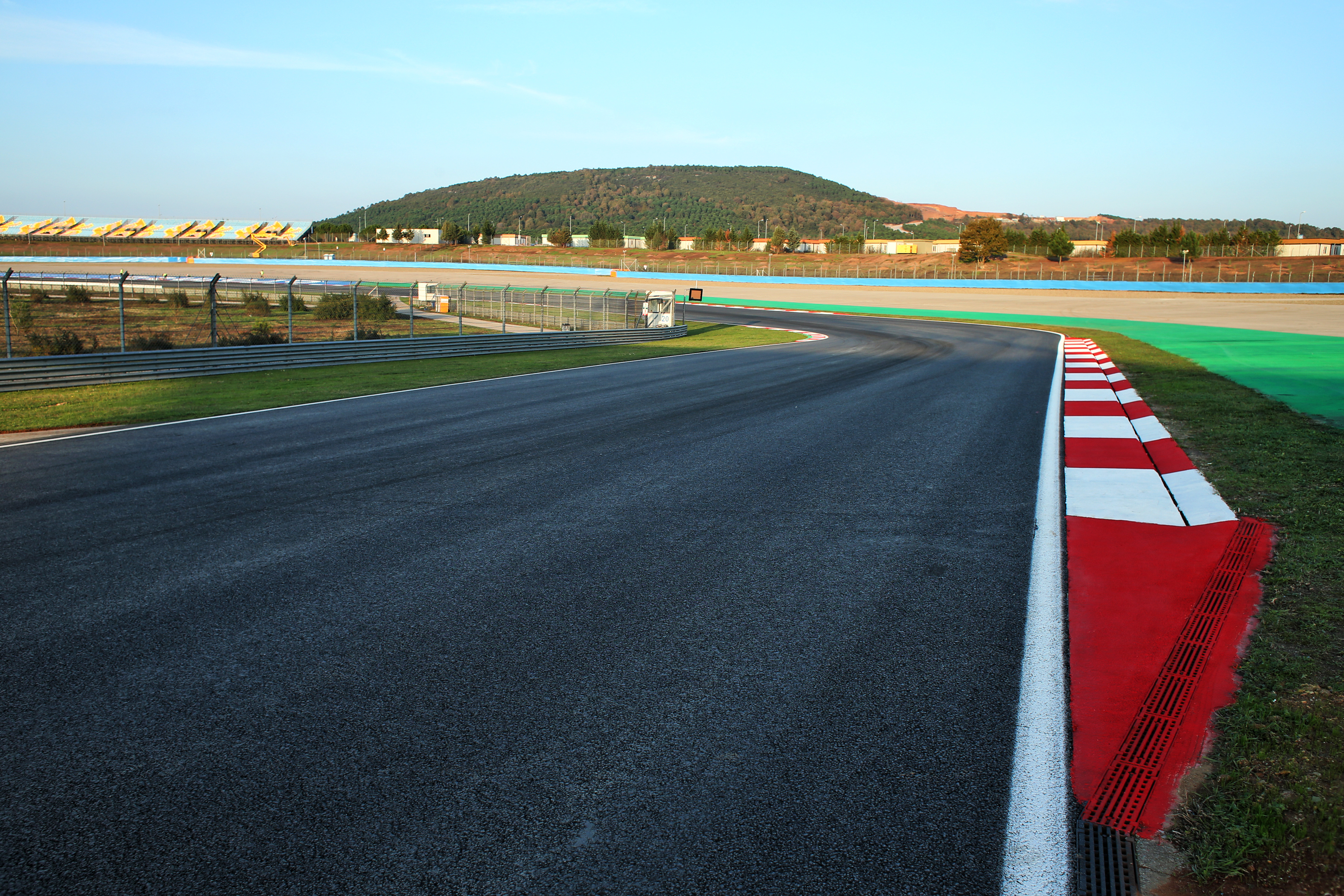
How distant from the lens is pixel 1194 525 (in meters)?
6.20

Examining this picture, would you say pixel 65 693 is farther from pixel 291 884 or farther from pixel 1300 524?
pixel 1300 524

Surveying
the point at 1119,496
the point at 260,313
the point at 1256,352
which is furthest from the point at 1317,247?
the point at 1119,496

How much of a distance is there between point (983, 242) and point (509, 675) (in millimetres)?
96525

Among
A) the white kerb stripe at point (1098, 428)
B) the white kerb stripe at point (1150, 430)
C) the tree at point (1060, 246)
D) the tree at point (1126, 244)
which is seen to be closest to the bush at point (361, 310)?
the white kerb stripe at point (1098, 428)

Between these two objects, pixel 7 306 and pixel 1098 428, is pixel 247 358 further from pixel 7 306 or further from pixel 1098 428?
pixel 1098 428

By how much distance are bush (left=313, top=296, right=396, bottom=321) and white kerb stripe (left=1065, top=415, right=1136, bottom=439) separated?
29.7m

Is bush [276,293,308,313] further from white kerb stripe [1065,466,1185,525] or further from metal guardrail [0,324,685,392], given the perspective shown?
white kerb stripe [1065,466,1185,525]

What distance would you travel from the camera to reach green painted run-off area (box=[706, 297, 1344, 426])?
1416 centimetres

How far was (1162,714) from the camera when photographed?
3406mm

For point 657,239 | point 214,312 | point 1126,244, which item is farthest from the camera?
point 657,239

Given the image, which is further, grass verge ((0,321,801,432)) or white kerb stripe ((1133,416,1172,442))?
grass verge ((0,321,801,432))

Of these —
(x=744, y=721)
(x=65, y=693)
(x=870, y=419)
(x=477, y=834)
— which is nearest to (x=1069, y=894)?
(x=744, y=721)

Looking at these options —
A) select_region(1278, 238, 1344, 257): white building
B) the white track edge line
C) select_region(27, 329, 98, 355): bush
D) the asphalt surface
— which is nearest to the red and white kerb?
the asphalt surface

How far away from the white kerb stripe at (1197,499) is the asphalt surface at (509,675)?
122 centimetres
